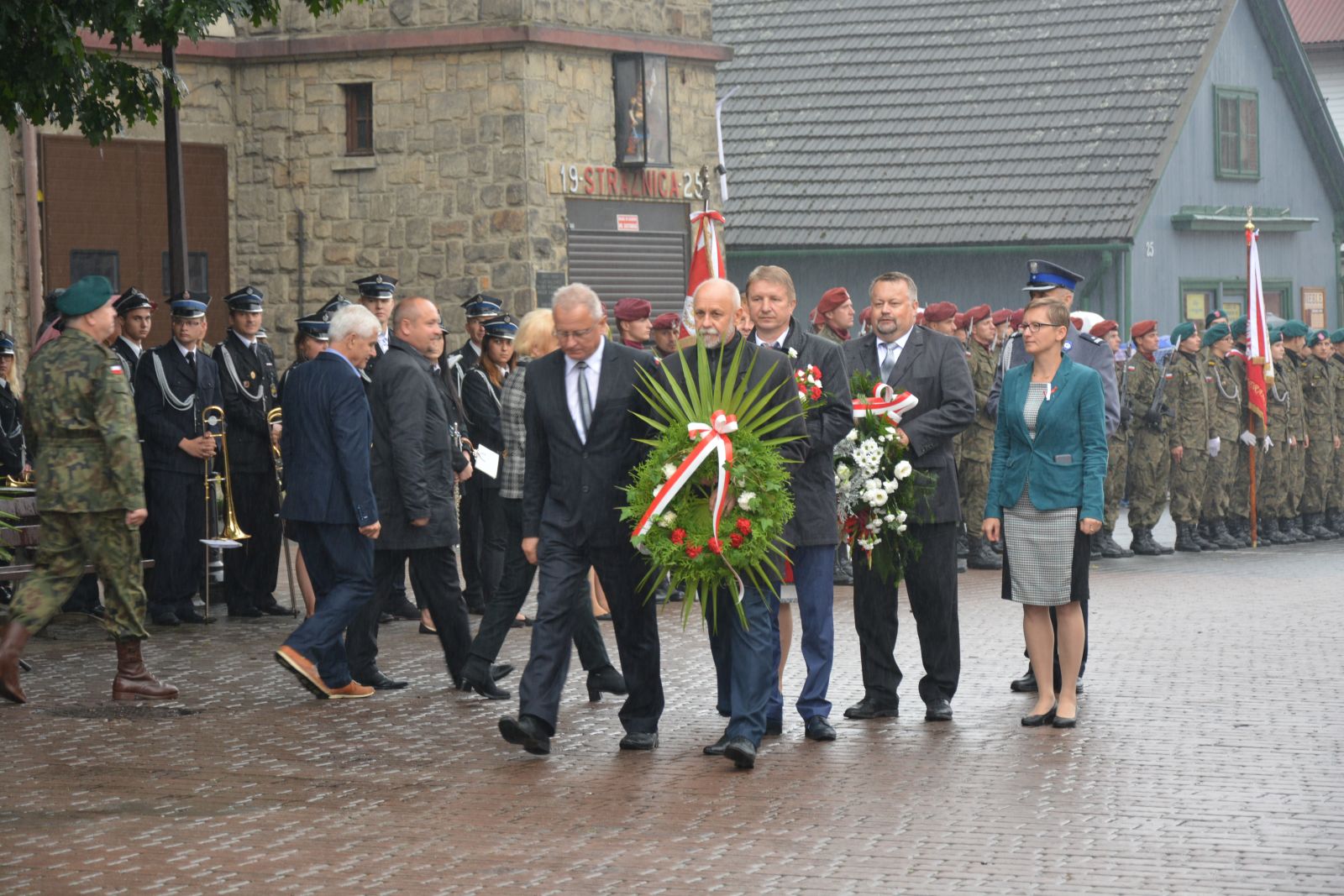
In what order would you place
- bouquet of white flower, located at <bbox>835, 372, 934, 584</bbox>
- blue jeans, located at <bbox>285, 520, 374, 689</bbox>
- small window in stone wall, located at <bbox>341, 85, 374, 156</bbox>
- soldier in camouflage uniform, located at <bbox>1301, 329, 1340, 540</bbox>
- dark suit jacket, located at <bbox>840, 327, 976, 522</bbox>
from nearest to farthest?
bouquet of white flower, located at <bbox>835, 372, 934, 584</bbox>
dark suit jacket, located at <bbox>840, 327, 976, 522</bbox>
blue jeans, located at <bbox>285, 520, 374, 689</bbox>
soldier in camouflage uniform, located at <bbox>1301, 329, 1340, 540</bbox>
small window in stone wall, located at <bbox>341, 85, 374, 156</bbox>

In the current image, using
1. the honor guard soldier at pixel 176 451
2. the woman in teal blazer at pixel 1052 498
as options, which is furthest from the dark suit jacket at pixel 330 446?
the honor guard soldier at pixel 176 451

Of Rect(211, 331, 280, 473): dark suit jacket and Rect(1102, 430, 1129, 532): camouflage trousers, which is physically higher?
Rect(211, 331, 280, 473): dark suit jacket

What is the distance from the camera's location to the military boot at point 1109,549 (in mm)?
19641

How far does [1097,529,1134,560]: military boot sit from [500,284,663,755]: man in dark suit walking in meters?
10.6

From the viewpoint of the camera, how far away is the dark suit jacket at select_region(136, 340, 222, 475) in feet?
48.6

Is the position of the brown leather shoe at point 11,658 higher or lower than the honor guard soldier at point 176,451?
lower

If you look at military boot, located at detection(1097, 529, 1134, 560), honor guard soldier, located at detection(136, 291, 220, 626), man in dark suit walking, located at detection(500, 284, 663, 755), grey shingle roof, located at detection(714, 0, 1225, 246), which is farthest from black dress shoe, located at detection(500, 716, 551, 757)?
grey shingle roof, located at detection(714, 0, 1225, 246)

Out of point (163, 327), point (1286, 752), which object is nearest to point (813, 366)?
point (1286, 752)

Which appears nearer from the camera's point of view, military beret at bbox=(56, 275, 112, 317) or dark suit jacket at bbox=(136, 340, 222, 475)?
military beret at bbox=(56, 275, 112, 317)

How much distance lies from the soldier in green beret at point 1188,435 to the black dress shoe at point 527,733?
12.2 m

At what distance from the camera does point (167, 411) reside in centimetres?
1484

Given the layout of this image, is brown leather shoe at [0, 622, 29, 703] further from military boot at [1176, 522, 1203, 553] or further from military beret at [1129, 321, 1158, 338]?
military boot at [1176, 522, 1203, 553]

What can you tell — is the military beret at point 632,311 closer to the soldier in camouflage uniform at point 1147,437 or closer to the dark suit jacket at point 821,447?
the dark suit jacket at point 821,447

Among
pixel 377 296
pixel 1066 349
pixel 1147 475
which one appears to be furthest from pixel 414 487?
pixel 1147 475
